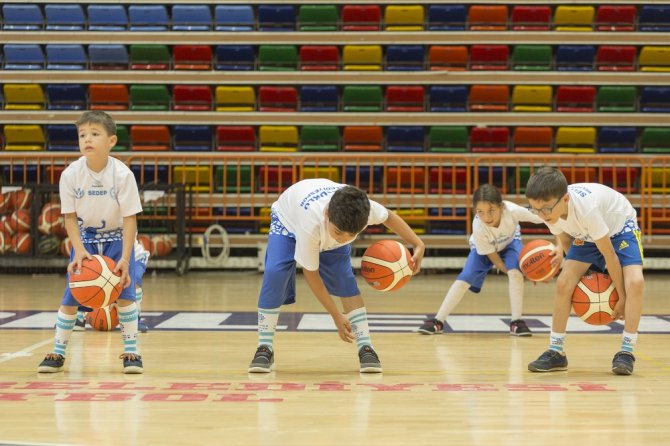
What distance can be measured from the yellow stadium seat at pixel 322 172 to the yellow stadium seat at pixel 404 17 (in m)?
2.64

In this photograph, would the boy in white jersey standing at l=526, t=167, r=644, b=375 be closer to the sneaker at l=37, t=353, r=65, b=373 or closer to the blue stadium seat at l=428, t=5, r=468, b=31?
the sneaker at l=37, t=353, r=65, b=373

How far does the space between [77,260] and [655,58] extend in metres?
11.4

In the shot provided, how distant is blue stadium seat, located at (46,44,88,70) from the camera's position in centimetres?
1384

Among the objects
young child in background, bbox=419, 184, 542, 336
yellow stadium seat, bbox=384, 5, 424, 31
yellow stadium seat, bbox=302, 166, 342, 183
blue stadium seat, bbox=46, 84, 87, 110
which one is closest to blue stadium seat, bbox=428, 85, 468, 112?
yellow stadium seat, bbox=384, 5, 424, 31

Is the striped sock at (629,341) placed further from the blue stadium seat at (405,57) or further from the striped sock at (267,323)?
the blue stadium seat at (405,57)

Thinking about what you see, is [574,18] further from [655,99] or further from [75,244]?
[75,244]

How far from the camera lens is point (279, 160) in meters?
12.3

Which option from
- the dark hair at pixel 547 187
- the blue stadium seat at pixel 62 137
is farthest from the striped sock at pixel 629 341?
the blue stadium seat at pixel 62 137

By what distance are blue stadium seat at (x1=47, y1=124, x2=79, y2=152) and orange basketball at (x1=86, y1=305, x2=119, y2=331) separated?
26.2ft

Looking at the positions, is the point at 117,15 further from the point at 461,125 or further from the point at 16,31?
the point at 461,125

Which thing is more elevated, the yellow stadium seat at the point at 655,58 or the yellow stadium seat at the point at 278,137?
the yellow stadium seat at the point at 655,58

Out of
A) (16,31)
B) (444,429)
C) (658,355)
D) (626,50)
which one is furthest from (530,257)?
(16,31)

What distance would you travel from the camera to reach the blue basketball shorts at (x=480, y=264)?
6579mm

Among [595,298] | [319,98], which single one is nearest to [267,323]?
[595,298]
